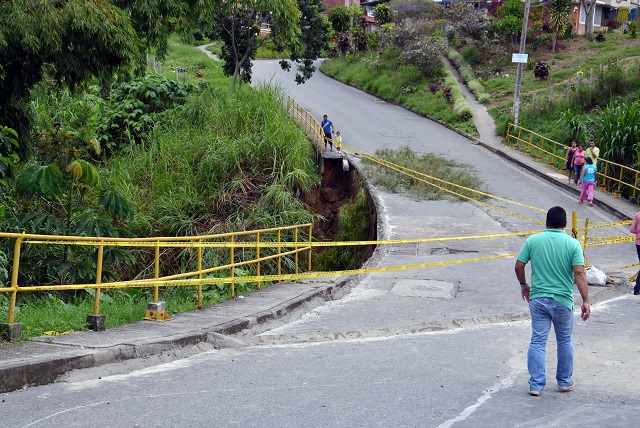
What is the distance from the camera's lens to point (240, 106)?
83.0ft

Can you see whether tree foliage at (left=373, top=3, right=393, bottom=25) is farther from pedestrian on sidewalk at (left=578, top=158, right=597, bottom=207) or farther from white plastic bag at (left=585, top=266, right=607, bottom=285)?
white plastic bag at (left=585, top=266, right=607, bottom=285)

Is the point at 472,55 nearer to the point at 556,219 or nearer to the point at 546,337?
the point at 556,219

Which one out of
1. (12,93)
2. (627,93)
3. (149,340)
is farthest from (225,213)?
(627,93)

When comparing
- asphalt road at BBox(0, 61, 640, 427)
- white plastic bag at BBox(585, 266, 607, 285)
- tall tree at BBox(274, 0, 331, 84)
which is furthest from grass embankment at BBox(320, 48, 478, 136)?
asphalt road at BBox(0, 61, 640, 427)

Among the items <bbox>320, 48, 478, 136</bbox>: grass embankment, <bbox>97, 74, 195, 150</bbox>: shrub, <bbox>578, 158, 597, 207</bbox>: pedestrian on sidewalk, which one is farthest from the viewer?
<bbox>320, 48, 478, 136</bbox>: grass embankment

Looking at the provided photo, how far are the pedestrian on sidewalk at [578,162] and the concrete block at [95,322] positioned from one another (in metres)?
20.1

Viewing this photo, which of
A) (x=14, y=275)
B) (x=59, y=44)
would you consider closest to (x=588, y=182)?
(x=59, y=44)

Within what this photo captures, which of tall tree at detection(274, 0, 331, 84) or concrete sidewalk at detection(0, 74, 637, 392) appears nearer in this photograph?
concrete sidewalk at detection(0, 74, 637, 392)

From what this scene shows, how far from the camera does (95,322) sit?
8.68 m

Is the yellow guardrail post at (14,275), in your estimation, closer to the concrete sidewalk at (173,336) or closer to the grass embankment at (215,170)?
the concrete sidewalk at (173,336)

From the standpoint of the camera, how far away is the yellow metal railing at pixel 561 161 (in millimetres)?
25734

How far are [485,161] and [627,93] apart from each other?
9.47 metres

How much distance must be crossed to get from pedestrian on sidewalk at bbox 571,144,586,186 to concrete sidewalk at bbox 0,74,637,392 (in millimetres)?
12389

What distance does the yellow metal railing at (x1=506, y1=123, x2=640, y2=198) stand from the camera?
84.4 feet
